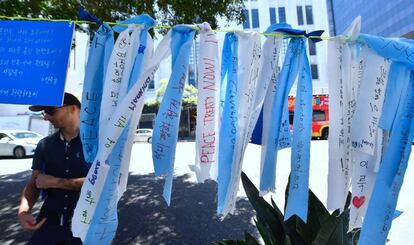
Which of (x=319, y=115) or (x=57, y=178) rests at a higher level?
(x=319, y=115)

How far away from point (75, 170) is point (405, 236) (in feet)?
12.4

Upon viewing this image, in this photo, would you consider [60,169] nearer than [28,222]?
No

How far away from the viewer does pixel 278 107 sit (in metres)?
1.73

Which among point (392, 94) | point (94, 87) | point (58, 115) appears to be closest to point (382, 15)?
point (392, 94)

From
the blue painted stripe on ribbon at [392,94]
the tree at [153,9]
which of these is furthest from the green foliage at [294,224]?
the tree at [153,9]

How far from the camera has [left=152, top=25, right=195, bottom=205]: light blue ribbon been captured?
1.62m

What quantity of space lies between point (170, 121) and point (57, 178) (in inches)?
36.3

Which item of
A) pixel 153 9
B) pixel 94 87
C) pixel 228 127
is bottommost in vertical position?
pixel 228 127

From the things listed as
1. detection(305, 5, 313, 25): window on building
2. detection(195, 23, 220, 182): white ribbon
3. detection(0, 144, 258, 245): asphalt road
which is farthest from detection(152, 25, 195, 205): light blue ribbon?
detection(305, 5, 313, 25): window on building

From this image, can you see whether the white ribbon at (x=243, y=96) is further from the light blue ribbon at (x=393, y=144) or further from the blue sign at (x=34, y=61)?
the blue sign at (x=34, y=61)

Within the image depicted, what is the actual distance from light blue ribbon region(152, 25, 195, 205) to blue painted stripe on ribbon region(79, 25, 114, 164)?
34 cm

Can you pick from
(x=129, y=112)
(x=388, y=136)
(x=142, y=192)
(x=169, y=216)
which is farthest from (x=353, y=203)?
(x=142, y=192)

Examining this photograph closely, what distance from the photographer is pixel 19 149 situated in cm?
1328

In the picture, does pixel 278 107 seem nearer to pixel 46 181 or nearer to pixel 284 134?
pixel 284 134
